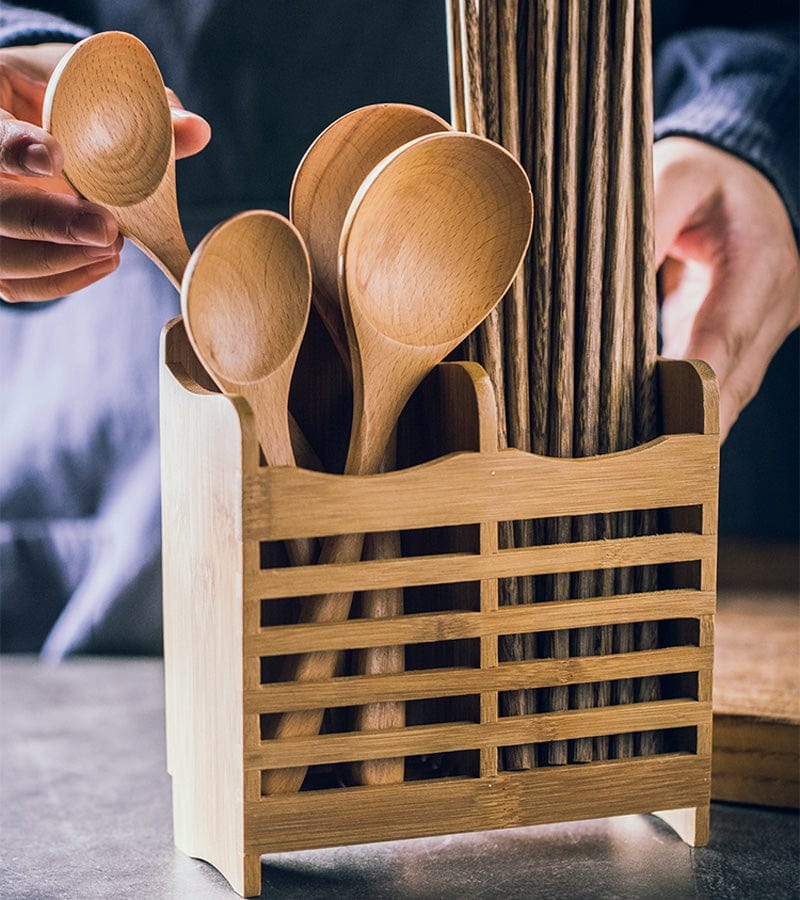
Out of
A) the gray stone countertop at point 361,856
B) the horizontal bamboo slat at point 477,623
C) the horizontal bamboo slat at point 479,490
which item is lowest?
the gray stone countertop at point 361,856

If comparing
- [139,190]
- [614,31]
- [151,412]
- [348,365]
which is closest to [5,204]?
[139,190]

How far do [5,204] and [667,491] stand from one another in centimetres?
36

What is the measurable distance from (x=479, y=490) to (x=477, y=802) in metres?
0.15

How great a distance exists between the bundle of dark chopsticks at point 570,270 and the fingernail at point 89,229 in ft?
0.58

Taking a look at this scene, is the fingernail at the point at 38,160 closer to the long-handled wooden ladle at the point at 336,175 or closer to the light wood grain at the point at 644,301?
the long-handled wooden ladle at the point at 336,175

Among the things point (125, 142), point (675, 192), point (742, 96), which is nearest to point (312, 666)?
point (125, 142)

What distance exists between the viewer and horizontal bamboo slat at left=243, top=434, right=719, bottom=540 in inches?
19.1

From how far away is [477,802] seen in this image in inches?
21.1

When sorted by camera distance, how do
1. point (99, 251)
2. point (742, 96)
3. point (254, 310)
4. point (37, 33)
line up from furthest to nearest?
point (742, 96)
point (37, 33)
point (99, 251)
point (254, 310)

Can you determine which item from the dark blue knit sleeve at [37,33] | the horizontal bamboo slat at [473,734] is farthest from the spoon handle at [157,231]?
the dark blue knit sleeve at [37,33]

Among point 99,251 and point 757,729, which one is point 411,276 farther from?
point 757,729

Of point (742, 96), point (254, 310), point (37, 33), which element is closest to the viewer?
point (254, 310)

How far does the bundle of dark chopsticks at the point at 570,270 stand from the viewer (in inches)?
21.5

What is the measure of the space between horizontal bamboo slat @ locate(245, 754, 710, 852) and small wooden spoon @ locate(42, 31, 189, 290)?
25 centimetres
